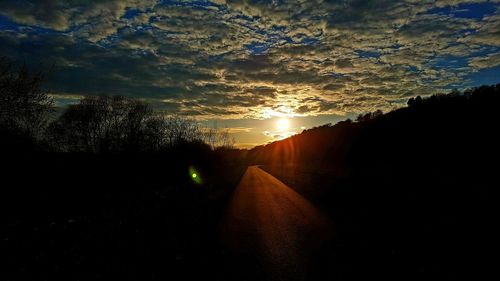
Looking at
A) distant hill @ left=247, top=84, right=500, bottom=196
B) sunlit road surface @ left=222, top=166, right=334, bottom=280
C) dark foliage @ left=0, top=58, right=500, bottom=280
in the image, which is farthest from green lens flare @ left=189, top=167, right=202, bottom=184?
sunlit road surface @ left=222, top=166, right=334, bottom=280

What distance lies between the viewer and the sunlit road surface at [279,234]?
20.2 feet

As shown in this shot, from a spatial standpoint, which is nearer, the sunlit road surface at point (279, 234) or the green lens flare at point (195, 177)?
the sunlit road surface at point (279, 234)

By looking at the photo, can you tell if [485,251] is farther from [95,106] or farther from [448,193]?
[95,106]

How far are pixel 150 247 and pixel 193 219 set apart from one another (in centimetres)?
359

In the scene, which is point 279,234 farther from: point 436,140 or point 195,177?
point 195,177

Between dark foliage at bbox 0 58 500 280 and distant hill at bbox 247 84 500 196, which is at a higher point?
distant hill at bbox 247 84 500 196

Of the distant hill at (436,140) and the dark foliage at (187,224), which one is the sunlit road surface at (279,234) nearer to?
the dark foliage at (187,224)

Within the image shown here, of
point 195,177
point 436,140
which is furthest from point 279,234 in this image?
point 195,177

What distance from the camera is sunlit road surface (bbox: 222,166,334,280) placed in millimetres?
6164

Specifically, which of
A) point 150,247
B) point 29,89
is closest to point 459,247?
point 150,247

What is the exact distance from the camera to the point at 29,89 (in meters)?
18.8

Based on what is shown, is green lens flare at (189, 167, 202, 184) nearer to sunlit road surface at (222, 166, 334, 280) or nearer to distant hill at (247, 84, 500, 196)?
distant hill at (247, 84, 500, 196)

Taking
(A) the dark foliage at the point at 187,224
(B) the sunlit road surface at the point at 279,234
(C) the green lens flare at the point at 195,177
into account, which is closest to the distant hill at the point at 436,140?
(A) the dark foliage at the point at 187,224

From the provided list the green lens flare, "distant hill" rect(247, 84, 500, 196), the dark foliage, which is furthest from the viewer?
the green lens flare
